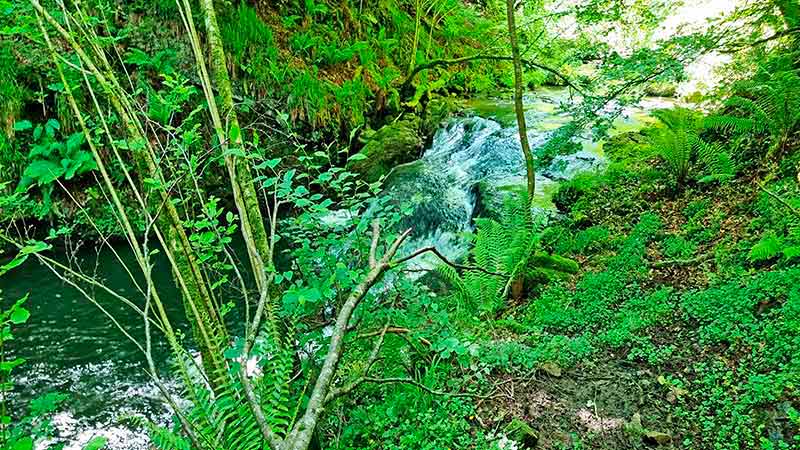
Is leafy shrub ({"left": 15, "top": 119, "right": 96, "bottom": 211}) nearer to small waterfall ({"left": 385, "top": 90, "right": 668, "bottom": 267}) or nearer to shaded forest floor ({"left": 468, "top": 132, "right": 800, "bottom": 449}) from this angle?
shaded forest floor ({"left": 468, "top": 132, "right": 800, "bottom": 449})

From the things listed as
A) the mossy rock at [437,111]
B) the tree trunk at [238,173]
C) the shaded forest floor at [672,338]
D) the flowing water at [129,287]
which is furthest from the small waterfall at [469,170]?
the tree trunk at [238,173]

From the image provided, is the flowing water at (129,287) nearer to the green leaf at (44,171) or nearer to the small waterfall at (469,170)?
the small waterfall at (469,170)

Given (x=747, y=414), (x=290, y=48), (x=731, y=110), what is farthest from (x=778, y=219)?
(x=290, y=48)

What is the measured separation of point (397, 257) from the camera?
372 centimetres

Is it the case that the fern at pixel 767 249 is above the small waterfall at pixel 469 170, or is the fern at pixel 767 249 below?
above

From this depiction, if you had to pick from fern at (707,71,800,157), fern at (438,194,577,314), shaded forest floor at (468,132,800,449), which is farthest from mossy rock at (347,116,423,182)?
fern at (707,71,800,157)

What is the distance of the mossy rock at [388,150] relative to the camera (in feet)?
26.1

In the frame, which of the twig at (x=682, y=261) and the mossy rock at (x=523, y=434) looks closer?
the mossy rock at (x=523, y=434)

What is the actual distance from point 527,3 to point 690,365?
5268 millimetres

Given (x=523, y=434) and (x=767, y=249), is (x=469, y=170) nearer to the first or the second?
(x=767, y=249)

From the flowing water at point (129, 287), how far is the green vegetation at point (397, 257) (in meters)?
0.03

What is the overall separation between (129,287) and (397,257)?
4001mm

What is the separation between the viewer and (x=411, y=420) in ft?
8.18

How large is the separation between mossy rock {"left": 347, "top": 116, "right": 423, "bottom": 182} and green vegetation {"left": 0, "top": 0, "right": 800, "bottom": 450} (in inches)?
2.7
